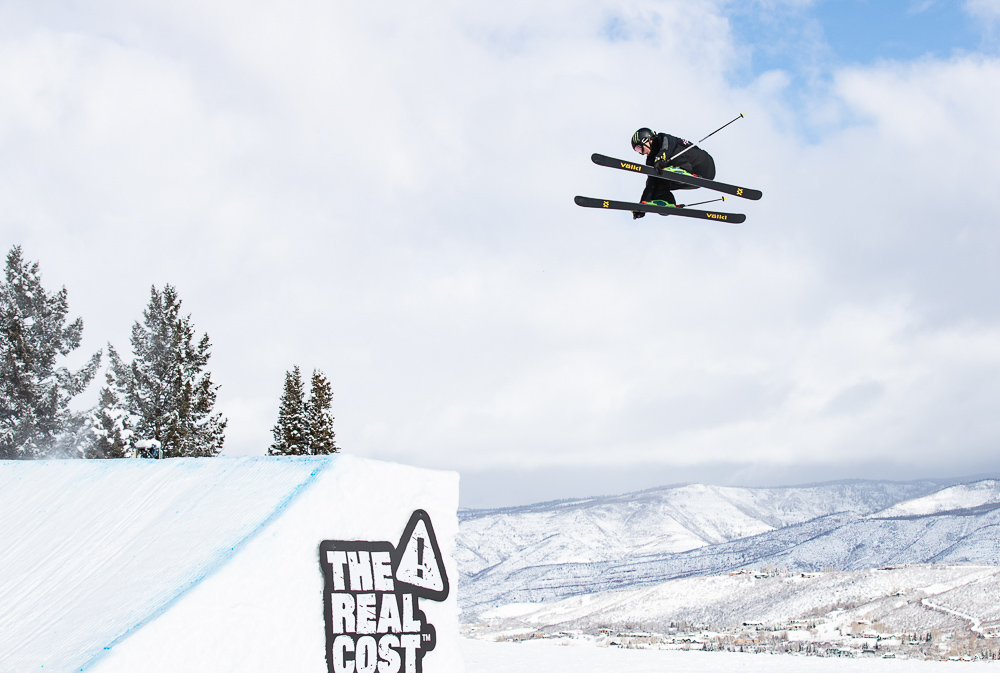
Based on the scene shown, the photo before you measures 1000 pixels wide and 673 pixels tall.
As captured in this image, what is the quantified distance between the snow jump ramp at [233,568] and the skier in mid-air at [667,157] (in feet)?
22.2

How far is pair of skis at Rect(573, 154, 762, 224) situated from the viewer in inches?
615

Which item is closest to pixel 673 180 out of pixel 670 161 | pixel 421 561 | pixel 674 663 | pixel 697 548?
pixel 670 161

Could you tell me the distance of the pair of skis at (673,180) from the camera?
15.6 meters

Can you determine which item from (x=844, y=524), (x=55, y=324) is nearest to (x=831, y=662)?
(x=55, y=324)

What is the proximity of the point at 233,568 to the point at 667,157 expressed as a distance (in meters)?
10.1

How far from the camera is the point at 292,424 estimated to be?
4200cm

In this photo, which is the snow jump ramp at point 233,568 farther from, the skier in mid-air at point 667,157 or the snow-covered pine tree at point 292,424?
the snow-covered pine tree at point 292,424

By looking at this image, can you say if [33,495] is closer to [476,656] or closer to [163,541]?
[163,541]

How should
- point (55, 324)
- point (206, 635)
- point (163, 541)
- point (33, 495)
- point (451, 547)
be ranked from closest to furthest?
point (206, 635) < point (163, 541) < point (451, 547) < point (33, 495) < point (55, 324)

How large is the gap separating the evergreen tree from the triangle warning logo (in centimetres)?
2689

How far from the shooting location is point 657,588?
74875mm

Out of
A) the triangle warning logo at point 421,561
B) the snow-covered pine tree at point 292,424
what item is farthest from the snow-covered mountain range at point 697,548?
the triangle warning logo at point 421,561

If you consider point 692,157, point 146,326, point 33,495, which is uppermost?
point 146,326

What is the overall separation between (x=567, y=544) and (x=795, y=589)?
123 m
